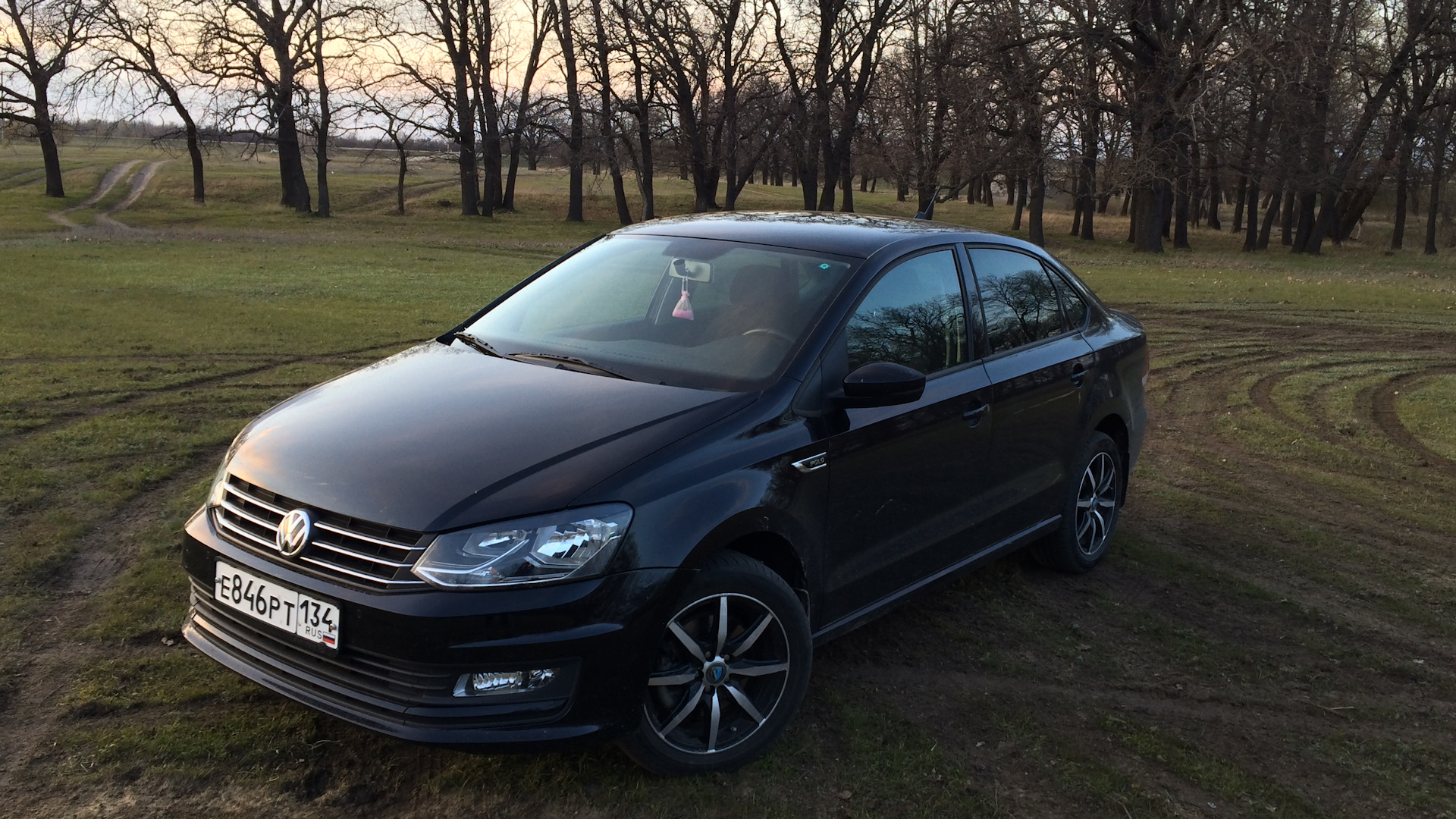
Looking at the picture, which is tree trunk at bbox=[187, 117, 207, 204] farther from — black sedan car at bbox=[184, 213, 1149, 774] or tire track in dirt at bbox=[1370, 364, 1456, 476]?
black sedan car at bbox=[184, 213, 1149, 774]

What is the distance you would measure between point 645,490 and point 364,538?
0.80m

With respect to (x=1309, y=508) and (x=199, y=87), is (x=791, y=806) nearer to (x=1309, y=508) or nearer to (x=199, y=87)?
(x=1309, y=508)

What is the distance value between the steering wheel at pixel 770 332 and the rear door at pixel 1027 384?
3.64 feet

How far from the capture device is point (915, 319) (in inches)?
173

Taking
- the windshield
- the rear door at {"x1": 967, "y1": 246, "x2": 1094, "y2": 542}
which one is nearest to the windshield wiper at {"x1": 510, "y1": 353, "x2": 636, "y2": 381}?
the windshield

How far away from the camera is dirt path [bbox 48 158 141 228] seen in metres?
39.0

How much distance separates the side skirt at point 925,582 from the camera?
391 centimetres

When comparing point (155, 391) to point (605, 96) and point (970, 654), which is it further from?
point (605, 96)

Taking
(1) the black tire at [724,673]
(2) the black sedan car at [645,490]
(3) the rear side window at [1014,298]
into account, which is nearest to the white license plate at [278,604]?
(2) the black sedan car at [645,490]

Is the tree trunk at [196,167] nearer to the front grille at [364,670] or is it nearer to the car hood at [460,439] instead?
the car hood at [460,439]

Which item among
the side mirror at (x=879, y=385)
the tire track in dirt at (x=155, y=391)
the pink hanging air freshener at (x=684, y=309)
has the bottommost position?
the tire track in dirt at (x=155, y=391)

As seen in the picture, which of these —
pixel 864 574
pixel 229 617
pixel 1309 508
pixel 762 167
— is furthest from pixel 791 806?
pixel 762 167

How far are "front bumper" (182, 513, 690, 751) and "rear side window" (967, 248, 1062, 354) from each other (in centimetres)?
235

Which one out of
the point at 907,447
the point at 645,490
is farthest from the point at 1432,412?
the point at 645,490
